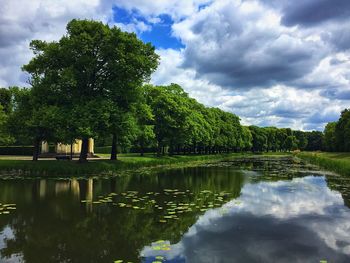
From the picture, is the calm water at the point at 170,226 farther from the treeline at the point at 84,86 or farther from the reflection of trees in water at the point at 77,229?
the treeline at the point at 84,86

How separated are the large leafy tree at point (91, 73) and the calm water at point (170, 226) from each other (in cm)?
1248

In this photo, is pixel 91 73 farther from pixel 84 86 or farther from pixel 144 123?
pixel 144 123

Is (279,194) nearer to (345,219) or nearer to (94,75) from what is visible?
(345,219)

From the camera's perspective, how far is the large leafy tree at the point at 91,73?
3444cm

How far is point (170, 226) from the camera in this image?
43.7 ft

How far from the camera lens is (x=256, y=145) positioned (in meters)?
160

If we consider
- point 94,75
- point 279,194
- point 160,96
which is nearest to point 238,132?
point 160,96

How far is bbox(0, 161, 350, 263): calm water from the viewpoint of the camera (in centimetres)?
1011

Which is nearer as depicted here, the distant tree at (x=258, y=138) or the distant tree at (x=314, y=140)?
the distant tree at (x=258, y=138)

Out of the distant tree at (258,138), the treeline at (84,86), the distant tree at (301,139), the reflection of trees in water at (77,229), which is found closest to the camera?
the reflection of trees in water at (77,229)

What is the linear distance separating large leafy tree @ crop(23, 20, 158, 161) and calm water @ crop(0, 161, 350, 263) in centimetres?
1248

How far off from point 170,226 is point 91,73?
27062 mm

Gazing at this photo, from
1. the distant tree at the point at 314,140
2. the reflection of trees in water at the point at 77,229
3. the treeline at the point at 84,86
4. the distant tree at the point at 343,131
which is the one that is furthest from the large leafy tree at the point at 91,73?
the distant tree at the point at 314,140

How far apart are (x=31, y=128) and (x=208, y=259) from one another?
108 feet
